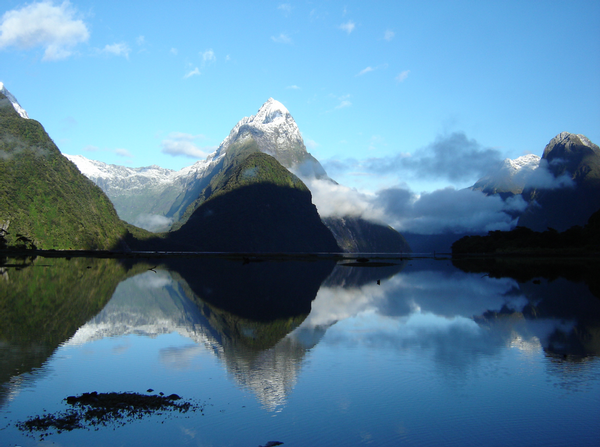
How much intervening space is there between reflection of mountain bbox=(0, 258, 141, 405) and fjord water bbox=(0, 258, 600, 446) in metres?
0.16

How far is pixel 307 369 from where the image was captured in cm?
2230

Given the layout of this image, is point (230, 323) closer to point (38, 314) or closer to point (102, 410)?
point (38, 314)

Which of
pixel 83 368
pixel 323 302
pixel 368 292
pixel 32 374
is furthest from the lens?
pixel 368 292

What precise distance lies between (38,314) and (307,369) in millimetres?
24468

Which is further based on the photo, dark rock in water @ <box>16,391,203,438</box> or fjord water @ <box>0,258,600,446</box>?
fjord water @ <box>0,258,600,446</box>

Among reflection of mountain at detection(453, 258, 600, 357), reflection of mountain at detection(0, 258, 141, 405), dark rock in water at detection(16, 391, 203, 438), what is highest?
reflection of mountain at detection(453, 258, 600, 357)

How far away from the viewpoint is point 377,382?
2041cm

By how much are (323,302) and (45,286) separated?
33659 mm

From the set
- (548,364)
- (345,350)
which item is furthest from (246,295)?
(548,364)

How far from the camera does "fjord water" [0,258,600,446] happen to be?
14.9 meters

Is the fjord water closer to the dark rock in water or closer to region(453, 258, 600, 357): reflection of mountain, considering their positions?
region(453, 258, 600, 357): reflection of mountain

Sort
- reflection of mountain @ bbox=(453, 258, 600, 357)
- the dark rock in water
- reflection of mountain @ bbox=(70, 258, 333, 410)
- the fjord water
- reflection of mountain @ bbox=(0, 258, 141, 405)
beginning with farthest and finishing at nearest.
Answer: reflection of mountain @ bbox=(453, 258, 600, 357)
reflection of mountain @ bbox=(0, 258, 141, 405)
reflection of mountain @ bbox=(70, 258, 333, 410)
the fjord water
the dark rock in water

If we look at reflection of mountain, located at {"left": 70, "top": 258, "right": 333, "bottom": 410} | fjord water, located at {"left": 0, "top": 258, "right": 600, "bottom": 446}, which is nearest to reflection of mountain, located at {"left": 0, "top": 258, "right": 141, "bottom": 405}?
fjord water, located at {"left": 0, "top": 258, "right": 600, "bottom": 446}

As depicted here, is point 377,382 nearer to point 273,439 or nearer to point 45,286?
point 273,439
